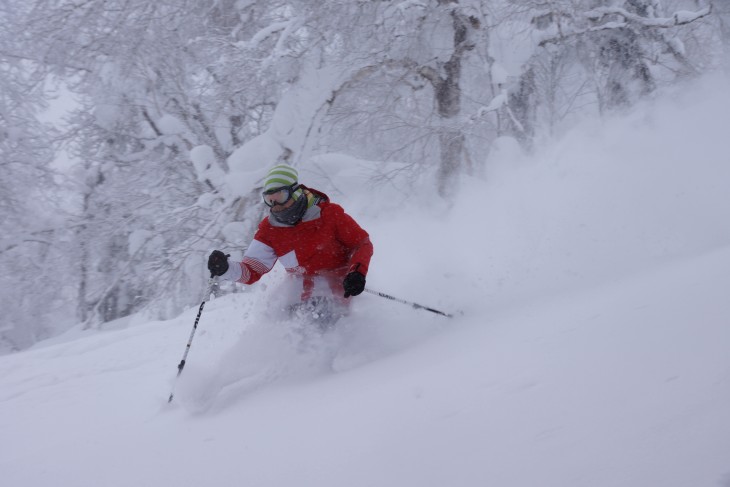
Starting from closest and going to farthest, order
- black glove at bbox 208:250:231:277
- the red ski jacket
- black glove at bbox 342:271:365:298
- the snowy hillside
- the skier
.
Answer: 1. the snowy hillside
2. black glove at bbox 342:271:365:298
3. black glove at bbox 208:250:231:277
4. the skier
5. the red ski jacket

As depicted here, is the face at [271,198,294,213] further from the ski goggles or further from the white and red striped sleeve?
the white and red striped sleeve

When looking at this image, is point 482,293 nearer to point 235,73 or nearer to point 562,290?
point 562,290

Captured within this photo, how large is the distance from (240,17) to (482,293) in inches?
243

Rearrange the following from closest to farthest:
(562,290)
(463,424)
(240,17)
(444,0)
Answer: (463,424)
(562,290)
(444,0)
(240,17)

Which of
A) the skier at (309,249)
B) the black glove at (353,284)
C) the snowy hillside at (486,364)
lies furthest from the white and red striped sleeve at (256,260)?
the black glove at (353,284)

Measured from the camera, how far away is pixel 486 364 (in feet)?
8.48

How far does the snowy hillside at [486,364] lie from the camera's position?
5.51 feet

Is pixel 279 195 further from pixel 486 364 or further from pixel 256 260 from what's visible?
pixel 486 364

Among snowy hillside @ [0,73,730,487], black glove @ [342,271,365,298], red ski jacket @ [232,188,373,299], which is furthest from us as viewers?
red ski jacket @ [232,188,373,299]

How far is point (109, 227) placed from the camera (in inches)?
414

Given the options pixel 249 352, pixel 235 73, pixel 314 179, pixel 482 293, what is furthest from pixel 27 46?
pixel 482 293

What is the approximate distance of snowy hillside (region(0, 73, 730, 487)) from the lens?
5.51 ft

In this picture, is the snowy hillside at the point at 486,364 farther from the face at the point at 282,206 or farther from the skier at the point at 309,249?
the face at the point at 282,206

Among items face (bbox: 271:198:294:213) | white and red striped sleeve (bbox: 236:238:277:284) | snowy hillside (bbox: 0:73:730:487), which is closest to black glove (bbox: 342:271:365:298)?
snowy hillside (bbox: 0:73:730:487)
